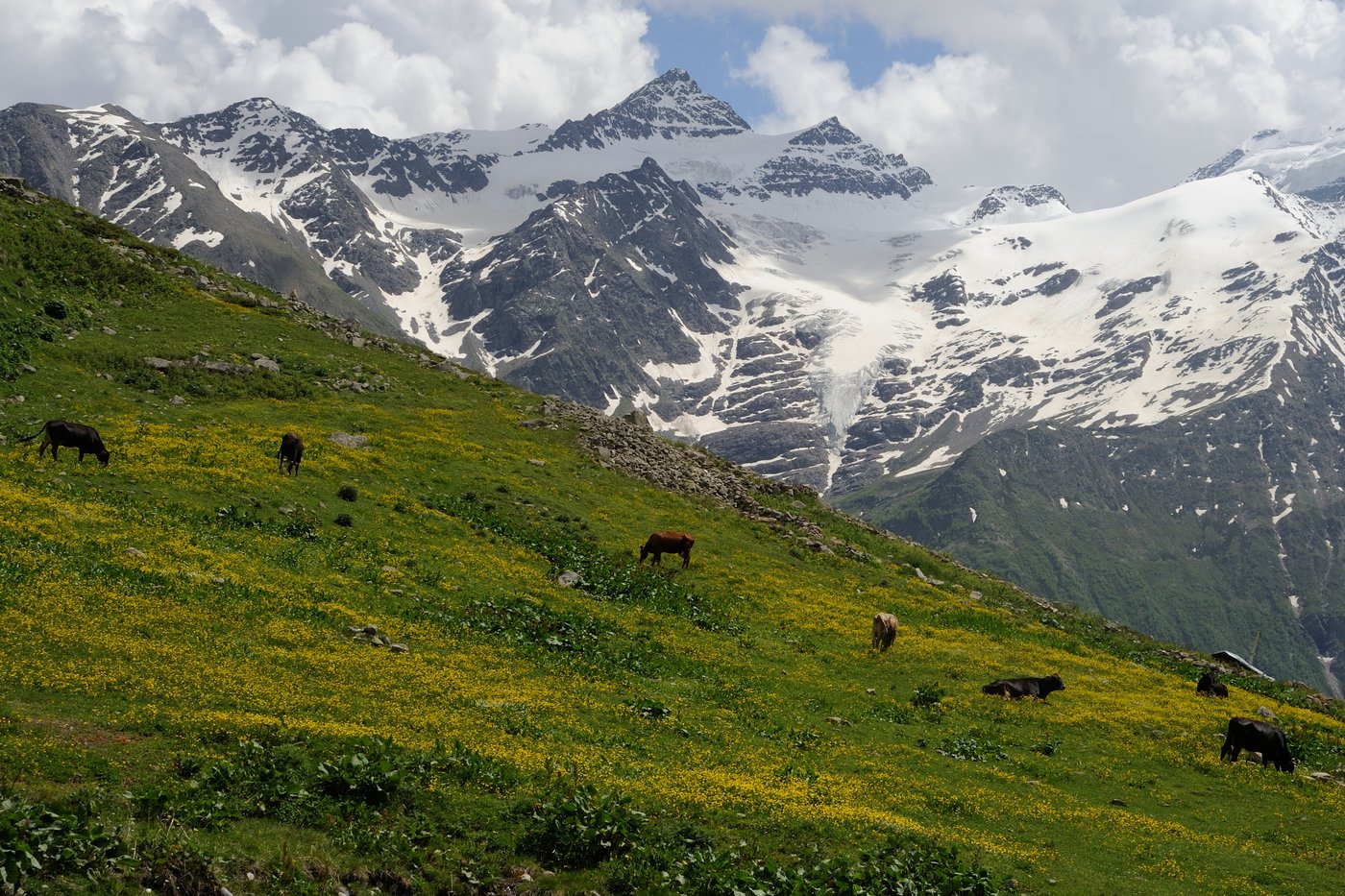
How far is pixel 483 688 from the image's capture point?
2662 centimetres

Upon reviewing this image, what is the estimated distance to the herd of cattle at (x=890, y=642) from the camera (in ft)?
109

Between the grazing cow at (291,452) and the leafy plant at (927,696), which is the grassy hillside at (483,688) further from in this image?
the grazing cow at (291,452)

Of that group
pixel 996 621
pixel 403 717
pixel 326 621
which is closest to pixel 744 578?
pixel 996 621

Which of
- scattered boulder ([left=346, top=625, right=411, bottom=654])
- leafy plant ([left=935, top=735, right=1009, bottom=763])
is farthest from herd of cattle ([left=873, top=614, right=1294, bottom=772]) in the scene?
scattered boulder ([left=346, top=625, right=411, bottom=654])

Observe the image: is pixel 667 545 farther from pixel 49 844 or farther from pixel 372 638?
pixel 49 844

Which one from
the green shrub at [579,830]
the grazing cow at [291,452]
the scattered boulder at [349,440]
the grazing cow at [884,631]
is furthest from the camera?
the scattered boulder at [349,440]

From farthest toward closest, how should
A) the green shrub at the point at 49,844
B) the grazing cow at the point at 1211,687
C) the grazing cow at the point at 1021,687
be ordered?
1. the grazing cow at the point at 1211,687
2. the grazing cow at the point at 1021,687
3. the green shrub at the point at 49,844

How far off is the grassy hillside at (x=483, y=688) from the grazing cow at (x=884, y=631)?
2.26ft

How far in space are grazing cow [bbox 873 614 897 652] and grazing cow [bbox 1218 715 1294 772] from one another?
12.0 meters

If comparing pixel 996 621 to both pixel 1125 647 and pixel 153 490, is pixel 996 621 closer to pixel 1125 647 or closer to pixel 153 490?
pixel 1125 647

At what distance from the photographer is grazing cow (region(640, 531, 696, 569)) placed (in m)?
45.8

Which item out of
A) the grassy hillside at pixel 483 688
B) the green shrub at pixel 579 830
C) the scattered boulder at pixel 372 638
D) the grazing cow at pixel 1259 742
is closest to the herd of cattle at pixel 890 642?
the grazing cow at pixel 1259 742

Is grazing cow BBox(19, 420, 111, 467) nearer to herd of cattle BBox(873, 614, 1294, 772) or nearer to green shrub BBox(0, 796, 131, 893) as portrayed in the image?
green shrub BBox(0, 796, 131, 893)

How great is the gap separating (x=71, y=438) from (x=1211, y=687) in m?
45.6
